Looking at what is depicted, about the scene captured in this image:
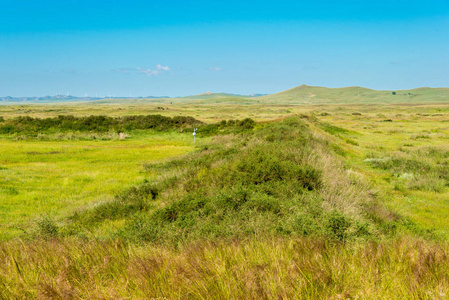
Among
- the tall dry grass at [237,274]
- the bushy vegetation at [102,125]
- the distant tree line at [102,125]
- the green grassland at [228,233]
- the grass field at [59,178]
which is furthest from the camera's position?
the distant tree line at [102,125]

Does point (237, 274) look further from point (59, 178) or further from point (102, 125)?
point (102, 125)

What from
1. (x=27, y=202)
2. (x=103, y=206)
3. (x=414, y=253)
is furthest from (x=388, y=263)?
(x=27, y=202)

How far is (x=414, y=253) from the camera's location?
3078mm

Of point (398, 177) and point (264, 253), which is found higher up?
point (264, 253)

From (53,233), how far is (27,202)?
5.46 metres

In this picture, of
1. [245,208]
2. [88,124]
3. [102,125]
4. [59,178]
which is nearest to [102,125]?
[102,125]

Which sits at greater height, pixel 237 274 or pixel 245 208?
pixel 237 274

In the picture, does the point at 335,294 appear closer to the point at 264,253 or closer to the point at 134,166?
the point at 264,253

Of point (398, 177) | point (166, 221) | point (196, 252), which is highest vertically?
point (196, 252)

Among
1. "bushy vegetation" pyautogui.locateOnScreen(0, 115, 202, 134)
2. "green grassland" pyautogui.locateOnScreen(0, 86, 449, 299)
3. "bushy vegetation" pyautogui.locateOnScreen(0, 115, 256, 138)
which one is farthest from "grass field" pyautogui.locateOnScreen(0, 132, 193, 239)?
"bushy vegetation" pyautogui.locateOnScreen(0, 115, 202, 134)

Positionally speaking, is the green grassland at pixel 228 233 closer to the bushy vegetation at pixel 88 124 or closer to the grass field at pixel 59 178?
the grass field at pixel 59 178

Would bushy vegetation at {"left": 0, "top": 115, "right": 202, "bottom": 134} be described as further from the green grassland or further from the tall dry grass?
the tall dry grass

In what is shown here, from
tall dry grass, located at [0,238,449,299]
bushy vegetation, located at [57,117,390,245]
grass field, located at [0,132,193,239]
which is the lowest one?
grass field, located at [0,132,193,239]

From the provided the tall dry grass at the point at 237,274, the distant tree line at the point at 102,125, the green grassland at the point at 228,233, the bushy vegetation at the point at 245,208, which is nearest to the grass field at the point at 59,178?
the green grassland at the point at 228,233
